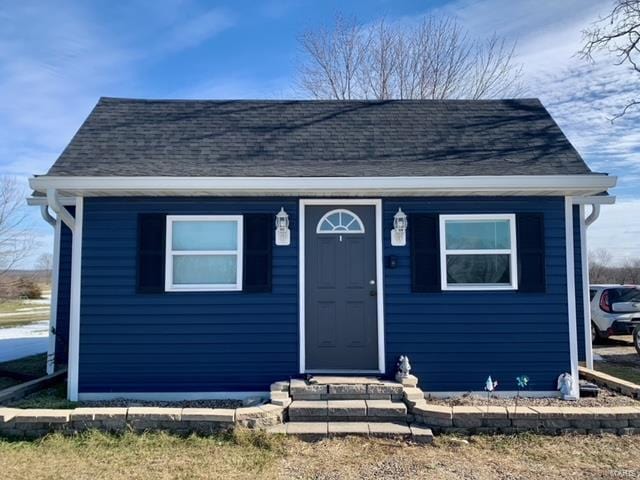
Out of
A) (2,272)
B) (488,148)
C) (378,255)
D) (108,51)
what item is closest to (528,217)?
(488,148)

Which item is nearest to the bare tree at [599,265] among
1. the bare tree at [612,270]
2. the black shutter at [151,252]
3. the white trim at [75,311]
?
the bare tree at [612,270]

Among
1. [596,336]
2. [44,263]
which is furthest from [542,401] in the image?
[44,263]

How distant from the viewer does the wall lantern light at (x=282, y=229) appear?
5.20 meters

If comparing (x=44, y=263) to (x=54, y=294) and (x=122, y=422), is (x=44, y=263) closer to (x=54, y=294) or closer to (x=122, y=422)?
(x=54, y=294)

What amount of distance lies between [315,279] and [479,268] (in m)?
1.91

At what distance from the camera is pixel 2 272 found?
644 inches

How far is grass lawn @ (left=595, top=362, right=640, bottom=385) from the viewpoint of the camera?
644cm

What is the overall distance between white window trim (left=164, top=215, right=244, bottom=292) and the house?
16 mm

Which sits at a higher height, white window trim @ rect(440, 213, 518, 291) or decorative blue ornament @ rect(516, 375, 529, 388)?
white window trim @ rect(440, 213, 518, 291)

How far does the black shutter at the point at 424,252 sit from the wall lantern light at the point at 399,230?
0.29 ft

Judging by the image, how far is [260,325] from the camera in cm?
520

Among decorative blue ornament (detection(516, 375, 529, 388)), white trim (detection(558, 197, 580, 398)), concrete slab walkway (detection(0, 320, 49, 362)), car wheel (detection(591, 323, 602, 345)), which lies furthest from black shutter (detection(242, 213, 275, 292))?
car wheel (detection(591, 323, 602, 345))

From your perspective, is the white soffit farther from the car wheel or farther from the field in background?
the field in background

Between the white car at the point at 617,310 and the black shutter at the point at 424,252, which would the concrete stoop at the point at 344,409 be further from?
the white car at the point at 617,310
